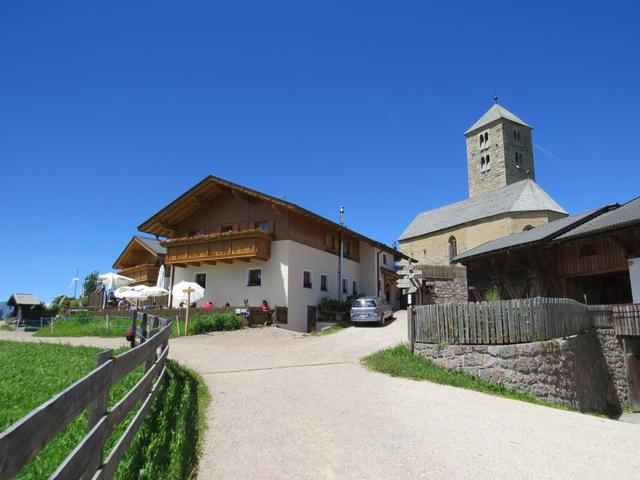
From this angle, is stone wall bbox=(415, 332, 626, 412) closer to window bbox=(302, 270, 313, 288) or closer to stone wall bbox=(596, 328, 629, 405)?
stone wall bbox=(596, 328, 629, 405)

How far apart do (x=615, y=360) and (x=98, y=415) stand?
17805mm

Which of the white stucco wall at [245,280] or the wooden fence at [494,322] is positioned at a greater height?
the white stucco wall at [245,280]

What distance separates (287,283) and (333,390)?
51.8 feet

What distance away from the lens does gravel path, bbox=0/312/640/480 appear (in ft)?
17.6

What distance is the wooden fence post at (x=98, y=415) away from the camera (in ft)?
10.7

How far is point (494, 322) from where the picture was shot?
12438 millimetres

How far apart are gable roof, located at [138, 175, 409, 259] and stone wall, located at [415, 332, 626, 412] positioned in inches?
546

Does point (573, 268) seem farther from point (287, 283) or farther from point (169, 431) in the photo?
point (169, 431)

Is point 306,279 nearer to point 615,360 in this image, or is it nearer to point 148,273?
point 148,273

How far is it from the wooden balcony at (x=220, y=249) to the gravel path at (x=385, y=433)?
44.5 feet

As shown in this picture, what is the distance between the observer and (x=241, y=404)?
26.0ft

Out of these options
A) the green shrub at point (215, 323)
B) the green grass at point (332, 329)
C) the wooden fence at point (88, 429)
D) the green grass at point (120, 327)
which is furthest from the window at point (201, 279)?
the wooden fence at point (88, 429)

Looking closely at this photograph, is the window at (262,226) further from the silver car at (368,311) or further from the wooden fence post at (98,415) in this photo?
the wooden fence post at (98,415)

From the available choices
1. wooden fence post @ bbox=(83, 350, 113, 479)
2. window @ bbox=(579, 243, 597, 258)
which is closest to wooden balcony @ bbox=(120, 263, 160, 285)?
window @ bbox=(579, 243, 597, 258)
